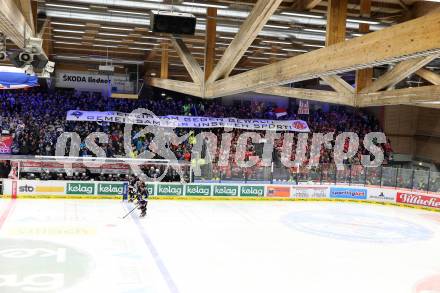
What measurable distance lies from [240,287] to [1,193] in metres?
12.0

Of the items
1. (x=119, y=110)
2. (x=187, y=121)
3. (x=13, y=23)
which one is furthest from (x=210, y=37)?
(x=119, y=110)

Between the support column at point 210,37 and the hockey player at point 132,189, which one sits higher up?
the support column at point 210,37

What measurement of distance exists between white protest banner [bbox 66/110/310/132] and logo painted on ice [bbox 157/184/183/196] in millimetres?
4838

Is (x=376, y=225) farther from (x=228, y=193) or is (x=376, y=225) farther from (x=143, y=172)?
(x=143, y=172)

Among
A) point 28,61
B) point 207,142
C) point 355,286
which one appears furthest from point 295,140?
point 28,61

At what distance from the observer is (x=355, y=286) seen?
1026cm

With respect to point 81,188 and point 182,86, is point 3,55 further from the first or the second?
point 81,188

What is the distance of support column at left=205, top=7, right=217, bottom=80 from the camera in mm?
11820

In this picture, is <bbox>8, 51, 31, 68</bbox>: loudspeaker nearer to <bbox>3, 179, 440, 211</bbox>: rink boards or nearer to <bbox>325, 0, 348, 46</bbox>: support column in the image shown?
<bbox>325, 0, 348, 46</bbox>: support column

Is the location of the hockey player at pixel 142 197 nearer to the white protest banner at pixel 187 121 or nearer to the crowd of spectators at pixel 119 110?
the crowd of spectators at pixel 119 110

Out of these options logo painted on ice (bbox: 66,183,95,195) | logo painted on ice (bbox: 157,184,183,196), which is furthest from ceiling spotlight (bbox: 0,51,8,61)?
logo painted on ice (bbox: 157,184,183,196)

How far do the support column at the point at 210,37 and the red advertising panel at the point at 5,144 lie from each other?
44.1ft

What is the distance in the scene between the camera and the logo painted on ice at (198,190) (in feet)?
66.7

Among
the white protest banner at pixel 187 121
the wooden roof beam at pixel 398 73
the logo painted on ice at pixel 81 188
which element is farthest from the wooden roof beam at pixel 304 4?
the white protest banner at pixel 187 121
